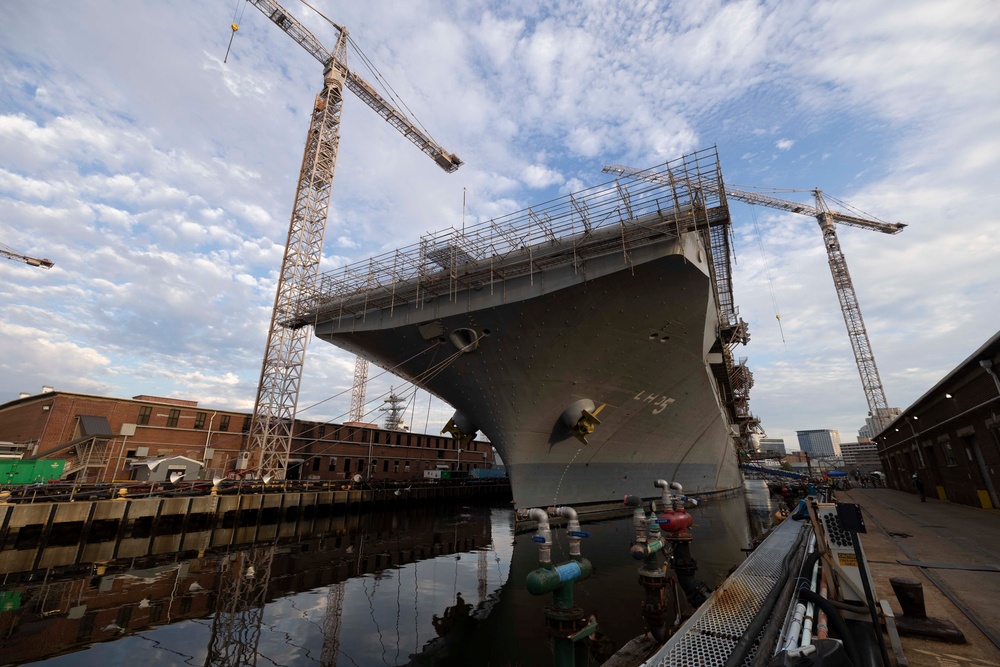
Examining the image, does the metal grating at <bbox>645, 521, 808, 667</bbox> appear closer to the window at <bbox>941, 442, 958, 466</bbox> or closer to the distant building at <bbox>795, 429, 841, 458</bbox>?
the window at <bbox>941, 442, 958, 466</bbox>

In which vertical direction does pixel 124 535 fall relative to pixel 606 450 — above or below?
below

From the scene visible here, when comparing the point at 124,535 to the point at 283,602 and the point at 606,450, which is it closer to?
the point at 283,602

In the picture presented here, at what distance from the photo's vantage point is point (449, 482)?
35656 mm

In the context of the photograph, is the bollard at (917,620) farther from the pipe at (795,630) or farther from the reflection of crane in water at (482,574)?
the reflection of crane in water at (482,574)

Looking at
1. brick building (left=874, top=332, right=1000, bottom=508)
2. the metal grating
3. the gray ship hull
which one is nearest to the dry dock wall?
the gray ship hull

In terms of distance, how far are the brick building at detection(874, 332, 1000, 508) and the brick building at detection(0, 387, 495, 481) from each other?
15186mm

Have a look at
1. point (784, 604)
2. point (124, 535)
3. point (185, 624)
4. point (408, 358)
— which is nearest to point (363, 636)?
point (185, 624)

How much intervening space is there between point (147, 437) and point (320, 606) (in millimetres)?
24036

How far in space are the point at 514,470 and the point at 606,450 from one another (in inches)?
150

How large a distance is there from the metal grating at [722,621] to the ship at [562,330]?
26.8 ft

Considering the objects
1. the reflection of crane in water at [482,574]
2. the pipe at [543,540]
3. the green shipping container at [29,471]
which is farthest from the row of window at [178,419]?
the pipe at [543,540]

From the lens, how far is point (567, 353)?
13.6m

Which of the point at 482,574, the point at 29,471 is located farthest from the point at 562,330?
the point at 29,471

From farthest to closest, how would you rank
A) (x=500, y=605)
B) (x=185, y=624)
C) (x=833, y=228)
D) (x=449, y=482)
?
(x=833, y=228) < (x=449, y=482) < (x=500, y=605) < (x=185, y=624)
